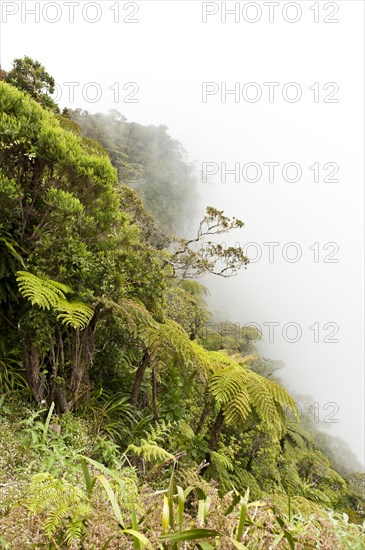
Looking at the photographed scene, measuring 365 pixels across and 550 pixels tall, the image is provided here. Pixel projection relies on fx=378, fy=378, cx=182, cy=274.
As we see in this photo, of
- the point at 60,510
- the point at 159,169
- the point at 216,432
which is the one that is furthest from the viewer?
the point at 159,169

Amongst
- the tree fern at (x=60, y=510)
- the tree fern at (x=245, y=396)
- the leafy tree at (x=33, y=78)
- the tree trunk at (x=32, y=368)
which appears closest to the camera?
the tree fern at (x=60, y=510)

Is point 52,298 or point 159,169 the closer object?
point 52,298

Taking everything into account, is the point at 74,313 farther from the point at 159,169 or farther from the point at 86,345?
the point at 159,169

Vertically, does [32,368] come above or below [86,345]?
below

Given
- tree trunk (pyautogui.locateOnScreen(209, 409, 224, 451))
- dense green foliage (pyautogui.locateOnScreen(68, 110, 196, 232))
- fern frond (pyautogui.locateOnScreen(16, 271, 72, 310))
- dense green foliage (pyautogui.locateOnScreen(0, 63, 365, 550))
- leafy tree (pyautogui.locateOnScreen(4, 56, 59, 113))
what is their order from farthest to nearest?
dense green foliage (pyautogui.locateOnScreen(68, 110, 196, 232)) < leafy tree (pyautogui.locateOnScreen(4, 56, 59, 113)) < tree trunk (pyautogui.locateOnScreen(209, 409, 224, 451)) < dense green foliage (pyautogui.locateOnScreen(0, 63, 365, 550)) < fern frond (pyautogui.locateOnScreen(16, 271, 72, 310))

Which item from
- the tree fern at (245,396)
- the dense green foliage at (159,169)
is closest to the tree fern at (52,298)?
the tree fern at (245,396)

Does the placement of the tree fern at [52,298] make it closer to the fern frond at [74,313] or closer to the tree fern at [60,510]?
the fern frond at [74,313]

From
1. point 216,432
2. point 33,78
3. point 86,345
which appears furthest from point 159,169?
point 216,432

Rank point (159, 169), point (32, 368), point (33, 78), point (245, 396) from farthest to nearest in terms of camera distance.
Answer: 1. point (159, 169)
2. point (33, 78)
3. point (245, 396)
4. point (32, 368)

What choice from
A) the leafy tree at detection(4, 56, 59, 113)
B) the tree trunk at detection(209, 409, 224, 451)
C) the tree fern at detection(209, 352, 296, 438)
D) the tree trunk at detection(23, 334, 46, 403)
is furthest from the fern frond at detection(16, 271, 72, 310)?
the leafy tree at detection(4, 56, 59, 113)

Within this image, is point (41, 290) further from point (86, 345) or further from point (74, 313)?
point (86, 345)

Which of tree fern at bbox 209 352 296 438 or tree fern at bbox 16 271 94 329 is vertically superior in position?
tree fern at bbox 16 271 94 329

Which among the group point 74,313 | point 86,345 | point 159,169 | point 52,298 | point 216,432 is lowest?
point 216,432

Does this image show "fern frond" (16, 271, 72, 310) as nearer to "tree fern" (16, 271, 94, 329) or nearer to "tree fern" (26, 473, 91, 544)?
"tree fern" (16, 271, 94, 329)
